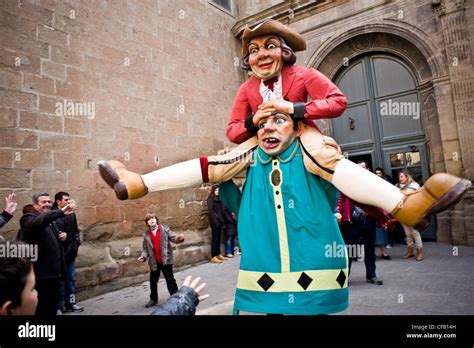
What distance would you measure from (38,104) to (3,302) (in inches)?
163

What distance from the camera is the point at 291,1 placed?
25.9ft

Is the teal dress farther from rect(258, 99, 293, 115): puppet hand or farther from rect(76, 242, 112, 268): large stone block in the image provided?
rect(76, 242, 112, 268): large stone block

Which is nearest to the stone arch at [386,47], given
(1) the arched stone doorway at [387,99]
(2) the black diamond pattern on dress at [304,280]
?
(1) the arched stone doorway at [387,99]

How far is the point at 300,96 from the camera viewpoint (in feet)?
6.98

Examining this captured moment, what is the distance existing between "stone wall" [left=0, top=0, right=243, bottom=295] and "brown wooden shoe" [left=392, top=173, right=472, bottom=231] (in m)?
4.52

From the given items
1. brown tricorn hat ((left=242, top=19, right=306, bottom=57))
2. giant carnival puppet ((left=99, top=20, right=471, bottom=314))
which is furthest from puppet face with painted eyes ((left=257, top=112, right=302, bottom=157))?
brown tricorn hat ((left=242, top=19, right=306, bottom=57))

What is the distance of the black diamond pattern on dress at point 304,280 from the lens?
5.97ft

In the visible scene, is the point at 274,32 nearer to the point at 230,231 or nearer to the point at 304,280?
the point at 304,280

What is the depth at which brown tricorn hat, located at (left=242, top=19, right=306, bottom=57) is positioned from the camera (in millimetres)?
2083

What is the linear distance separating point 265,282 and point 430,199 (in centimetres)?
93

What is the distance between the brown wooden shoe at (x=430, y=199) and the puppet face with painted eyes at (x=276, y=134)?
26.9 inches

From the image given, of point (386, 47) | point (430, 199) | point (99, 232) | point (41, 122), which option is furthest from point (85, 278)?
point (386, 47)

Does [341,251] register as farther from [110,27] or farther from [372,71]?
[372,71]

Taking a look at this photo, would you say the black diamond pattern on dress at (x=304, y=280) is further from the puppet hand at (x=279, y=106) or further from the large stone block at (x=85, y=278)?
the large stone block at (x=85, y=278)
